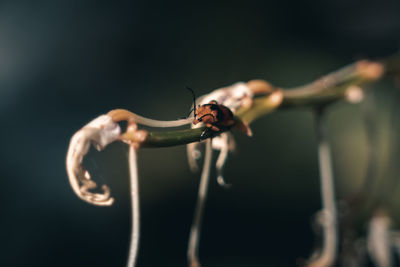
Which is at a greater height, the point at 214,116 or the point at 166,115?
the point at 166,115

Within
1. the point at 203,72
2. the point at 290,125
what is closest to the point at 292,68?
the point at 290,125

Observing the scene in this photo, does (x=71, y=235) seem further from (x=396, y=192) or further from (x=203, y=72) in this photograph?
(x=396, y=192)

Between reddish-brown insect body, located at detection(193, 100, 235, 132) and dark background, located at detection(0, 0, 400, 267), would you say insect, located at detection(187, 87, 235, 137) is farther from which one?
dark background, located at detection(0, 0, 400, 267)

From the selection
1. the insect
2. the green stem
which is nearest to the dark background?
the green stem

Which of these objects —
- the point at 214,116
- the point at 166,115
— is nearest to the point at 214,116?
the point at 214,116

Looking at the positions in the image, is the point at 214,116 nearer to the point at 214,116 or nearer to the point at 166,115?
the point at 214,116
